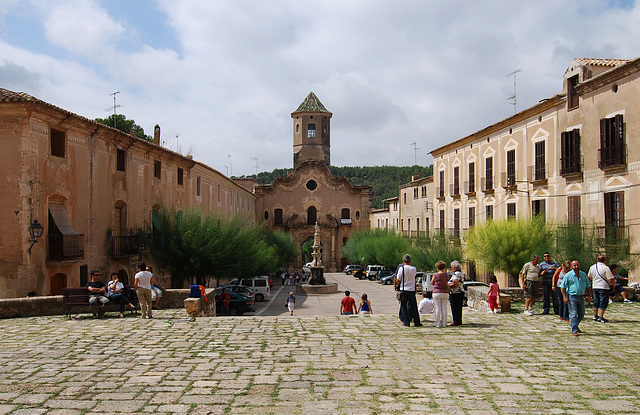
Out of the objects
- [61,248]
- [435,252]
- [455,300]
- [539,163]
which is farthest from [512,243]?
[61,248]

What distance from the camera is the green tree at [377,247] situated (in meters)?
45.3

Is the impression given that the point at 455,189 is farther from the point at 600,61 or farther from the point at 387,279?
the point at 600,61

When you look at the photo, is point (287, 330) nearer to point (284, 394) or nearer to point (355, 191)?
point (284, 394)

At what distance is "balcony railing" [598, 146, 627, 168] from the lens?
20.2 metres

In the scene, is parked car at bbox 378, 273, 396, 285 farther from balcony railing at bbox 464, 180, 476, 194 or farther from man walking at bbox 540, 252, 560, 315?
man walking at bbox 540, 252, 560, 315

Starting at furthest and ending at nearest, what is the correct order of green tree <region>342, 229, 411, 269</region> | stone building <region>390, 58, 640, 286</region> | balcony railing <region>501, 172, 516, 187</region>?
green tree <region>342, 229, 411, 269</region>, balcony railing <region>501, 172, 516, 187</region>, stone building <region>390, 58, 640, 286</region>

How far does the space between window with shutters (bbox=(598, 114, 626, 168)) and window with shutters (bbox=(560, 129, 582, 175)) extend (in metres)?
1.67

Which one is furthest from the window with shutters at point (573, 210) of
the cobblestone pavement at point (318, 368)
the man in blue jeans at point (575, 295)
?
the man in blue jeans at point (575, 295)

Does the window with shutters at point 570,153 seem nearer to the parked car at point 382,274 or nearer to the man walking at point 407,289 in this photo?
the man walking at point 407,289

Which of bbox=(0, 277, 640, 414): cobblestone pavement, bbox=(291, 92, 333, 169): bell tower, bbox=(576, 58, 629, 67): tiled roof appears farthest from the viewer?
bbox=(291, 92, 333, 169): bell tower

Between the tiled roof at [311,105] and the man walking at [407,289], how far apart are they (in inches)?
2339

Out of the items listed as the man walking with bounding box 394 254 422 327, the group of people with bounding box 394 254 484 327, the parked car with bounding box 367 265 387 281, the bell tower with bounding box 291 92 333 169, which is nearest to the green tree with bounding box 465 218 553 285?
the group of people with bounding box 394 254 484 327

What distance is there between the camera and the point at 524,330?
428 inches

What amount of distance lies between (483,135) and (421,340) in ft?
80.1
